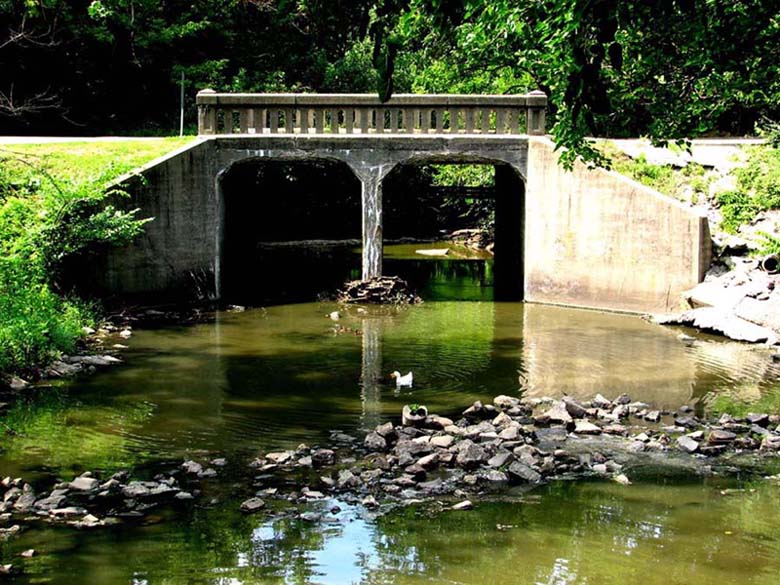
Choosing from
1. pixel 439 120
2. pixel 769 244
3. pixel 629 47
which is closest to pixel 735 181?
pixel 769 244

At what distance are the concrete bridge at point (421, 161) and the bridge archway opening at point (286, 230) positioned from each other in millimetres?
656

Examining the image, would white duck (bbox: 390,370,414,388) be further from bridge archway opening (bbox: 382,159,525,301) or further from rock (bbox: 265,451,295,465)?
bridge archway opening (bbox: 382,159,525,301)

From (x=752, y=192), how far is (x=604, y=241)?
364 cm

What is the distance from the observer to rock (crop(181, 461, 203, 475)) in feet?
37.3

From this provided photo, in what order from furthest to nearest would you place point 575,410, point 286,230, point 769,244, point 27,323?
point 286,230, point 769,244, point 27,323, point 575,410

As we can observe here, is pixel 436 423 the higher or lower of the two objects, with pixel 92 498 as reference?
higher

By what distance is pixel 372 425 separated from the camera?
44.1 ft

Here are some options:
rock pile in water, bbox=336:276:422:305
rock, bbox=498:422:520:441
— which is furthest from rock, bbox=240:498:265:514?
rock pile in water, bbox=336:276:422:305

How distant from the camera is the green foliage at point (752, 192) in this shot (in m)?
21.8

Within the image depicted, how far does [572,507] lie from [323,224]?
1103 inches

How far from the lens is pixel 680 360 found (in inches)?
692

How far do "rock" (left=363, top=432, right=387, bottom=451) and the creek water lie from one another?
0.63 m

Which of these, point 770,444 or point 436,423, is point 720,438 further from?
point 436,423

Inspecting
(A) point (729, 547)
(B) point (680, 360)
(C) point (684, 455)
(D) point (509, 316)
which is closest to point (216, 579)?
(A) point (729, 547)
